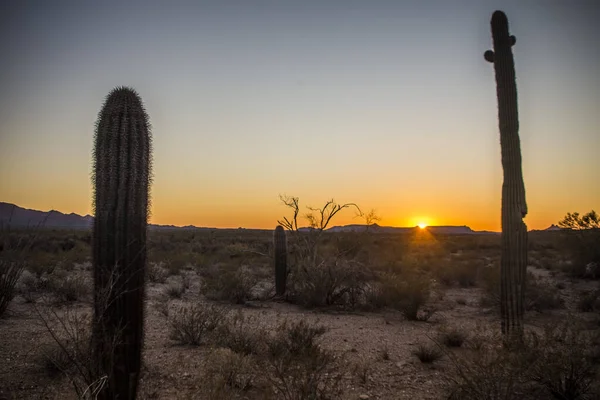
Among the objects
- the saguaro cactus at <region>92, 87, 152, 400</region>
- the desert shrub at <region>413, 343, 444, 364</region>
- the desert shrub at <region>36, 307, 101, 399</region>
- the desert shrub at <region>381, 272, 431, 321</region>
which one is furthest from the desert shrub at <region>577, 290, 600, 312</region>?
the desert shrub at <region>36, 307, 101, 399</region>

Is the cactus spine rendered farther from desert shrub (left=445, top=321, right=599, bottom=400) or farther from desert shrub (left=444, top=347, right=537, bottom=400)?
desert shrub (left=444, top=347, right=537, bottom=400)

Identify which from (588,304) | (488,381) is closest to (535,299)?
(588,304)

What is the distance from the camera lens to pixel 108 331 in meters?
4.71

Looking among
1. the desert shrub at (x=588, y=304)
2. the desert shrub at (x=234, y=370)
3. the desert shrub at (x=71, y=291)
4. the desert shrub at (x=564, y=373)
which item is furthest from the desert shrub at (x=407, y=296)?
the desert shrub at (x=71, y=291)

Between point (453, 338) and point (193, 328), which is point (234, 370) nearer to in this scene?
point (193, 328)

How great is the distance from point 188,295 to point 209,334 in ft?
19.8

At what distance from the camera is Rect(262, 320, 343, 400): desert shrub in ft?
15.0

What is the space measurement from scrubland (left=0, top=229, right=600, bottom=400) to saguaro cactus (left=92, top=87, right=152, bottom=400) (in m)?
0.32

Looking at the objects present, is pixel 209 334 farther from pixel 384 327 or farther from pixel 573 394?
pixel 573 394

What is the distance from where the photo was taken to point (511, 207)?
7.43 m

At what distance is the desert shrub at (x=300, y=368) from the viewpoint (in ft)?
15.0

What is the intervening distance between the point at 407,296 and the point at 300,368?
23.9ft

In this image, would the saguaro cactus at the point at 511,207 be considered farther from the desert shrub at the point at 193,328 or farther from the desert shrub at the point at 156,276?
the desert shrub at the point at 156,276

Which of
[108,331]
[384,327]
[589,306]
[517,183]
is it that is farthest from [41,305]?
[589,306]
